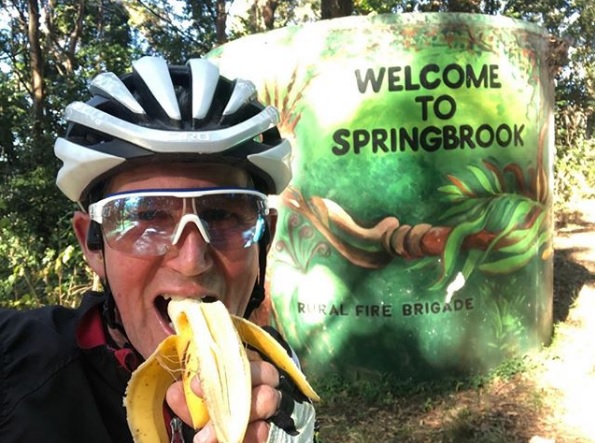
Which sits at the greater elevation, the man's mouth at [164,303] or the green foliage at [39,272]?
the man's mouth at [164,303]

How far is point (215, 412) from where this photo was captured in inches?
45.4

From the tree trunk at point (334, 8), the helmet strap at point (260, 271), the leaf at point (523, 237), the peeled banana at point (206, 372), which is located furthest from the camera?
the tree trunk at point (334, 8)

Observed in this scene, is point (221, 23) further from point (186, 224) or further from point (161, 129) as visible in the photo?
point (186, 224)

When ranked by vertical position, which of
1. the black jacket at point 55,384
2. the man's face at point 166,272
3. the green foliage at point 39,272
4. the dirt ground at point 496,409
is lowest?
the dirt ground at point 496,409

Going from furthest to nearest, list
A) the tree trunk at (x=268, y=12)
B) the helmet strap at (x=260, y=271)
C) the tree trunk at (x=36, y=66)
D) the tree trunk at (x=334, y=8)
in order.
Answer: the tree trunk at (x=36, y=66), the tree trunk at (x=268, y=12), the tree trunk at (x=334, y=8), the helmet strap at (x=260, y=271)

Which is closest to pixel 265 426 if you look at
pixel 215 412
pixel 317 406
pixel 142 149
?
pixel 215 412

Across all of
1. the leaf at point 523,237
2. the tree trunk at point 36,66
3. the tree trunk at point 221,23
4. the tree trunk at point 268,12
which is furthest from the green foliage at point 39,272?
the tree trunk at point 221,23

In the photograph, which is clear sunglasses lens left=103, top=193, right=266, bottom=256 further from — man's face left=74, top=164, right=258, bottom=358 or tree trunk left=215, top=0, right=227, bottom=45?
tree trunk left=215, top=0, right=227, bottom=45

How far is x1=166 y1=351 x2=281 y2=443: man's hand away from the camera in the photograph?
4.09ft

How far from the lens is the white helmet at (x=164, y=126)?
5.79 ft

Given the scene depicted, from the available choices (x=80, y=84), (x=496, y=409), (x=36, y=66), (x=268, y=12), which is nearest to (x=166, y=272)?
(x=496, y=409)

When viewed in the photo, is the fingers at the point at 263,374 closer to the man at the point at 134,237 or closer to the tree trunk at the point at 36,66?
the man at the point at 134,237

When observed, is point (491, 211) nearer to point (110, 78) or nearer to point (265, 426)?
point (110, 78)

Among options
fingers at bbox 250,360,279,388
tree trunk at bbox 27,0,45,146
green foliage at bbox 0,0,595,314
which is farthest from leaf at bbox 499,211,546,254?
tree trunk at bbox 27,0,45,146
